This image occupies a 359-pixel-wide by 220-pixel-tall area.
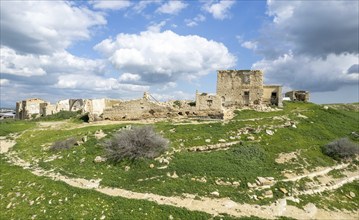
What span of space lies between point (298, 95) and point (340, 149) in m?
25.1

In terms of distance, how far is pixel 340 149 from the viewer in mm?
23062

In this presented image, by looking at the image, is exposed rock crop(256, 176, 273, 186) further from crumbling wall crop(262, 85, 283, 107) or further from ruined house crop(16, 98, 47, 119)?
ruined house crop(16, 98, 47, 119)

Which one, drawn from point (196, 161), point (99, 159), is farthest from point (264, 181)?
point (99, 159)

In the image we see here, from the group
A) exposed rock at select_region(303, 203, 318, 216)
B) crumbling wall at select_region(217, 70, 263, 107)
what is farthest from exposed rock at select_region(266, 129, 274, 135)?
crumbling wall at select_region(217, 70, 263, 107)

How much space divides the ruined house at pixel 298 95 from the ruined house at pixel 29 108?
4275 centimetres

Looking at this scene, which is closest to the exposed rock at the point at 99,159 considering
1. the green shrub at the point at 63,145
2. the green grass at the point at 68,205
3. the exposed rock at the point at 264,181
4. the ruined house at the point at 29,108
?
the green grass at the point at 68,205

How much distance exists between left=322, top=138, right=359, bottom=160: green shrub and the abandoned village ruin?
33.0 ft

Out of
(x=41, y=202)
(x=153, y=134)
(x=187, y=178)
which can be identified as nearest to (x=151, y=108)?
(x=153, y=134)

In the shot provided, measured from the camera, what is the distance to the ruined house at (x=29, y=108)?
56.2 m

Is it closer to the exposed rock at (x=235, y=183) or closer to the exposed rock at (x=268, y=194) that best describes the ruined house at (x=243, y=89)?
the exposed rock at (x=235, y=183)

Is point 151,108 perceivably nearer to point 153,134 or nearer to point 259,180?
point 153,134

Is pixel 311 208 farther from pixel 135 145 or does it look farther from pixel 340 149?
pixel 135 145

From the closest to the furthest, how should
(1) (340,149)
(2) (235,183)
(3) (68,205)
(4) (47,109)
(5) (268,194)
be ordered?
1. (3) (68,205)
2. (5) (268,194)
3. (2) (235,183)
4. (1) (340,149)
5. (4) (47,109)

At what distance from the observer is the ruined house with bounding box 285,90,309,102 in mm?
45750
